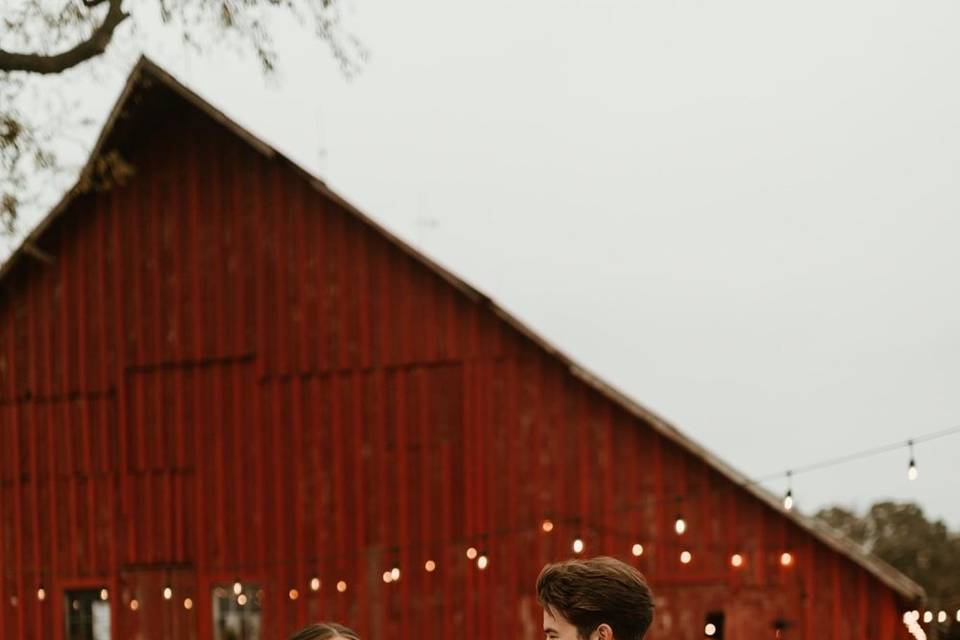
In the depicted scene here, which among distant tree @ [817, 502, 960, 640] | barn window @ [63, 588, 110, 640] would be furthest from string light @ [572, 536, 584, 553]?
distant tree @ [817, 502, 960, 640]

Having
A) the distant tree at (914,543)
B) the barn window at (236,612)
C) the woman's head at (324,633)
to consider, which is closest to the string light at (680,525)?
the barn window at (236,612)

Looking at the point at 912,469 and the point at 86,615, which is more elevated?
the point at 912,469

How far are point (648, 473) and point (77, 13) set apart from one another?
6.60 meters

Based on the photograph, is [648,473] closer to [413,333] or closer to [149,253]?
[413,333]

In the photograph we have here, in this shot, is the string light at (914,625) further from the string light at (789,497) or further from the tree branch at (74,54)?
the tree branch at (74,54)

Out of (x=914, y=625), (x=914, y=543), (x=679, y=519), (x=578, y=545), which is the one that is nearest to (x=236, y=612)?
(x=578, y=545)

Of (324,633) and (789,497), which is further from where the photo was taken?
(789,497)

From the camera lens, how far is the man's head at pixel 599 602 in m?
3.20

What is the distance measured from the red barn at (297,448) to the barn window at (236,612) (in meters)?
0.03

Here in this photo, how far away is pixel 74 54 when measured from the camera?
8.87m

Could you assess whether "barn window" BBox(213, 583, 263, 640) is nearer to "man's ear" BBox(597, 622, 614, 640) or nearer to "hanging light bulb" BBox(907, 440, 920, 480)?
"hanging light bulb" BBox(907, 440, 920, 480)

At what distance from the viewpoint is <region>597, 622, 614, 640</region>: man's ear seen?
320 centimetres

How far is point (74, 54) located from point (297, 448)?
17.5 feet

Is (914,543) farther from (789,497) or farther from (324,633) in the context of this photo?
(324,633)
